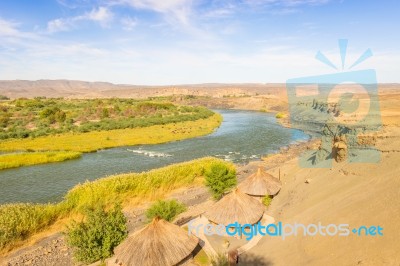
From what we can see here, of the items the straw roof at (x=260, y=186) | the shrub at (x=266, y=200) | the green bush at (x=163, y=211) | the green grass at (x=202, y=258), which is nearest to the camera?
the green grass at (x=202, y=258)

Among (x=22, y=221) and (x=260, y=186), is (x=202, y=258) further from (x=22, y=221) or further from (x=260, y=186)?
(x=22, y=221)

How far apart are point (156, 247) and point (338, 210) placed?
430 inches

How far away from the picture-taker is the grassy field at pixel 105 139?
46.5 m

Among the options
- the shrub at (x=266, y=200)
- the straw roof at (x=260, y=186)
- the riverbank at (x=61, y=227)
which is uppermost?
the straw roof at (x=260, y=186)

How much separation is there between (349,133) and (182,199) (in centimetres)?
1745

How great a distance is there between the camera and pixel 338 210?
18969 millimetres

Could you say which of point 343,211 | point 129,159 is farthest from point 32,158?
point 343,211

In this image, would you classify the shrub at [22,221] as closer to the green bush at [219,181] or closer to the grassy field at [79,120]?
the green bush at [219,181]

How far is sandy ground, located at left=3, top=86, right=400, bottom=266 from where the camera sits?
14.5 metres

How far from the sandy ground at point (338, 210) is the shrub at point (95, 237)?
17.5ft

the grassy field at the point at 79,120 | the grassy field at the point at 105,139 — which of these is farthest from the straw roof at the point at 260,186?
the grassy field at the point at 79,120

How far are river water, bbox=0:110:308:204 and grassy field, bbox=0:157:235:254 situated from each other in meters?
4.62

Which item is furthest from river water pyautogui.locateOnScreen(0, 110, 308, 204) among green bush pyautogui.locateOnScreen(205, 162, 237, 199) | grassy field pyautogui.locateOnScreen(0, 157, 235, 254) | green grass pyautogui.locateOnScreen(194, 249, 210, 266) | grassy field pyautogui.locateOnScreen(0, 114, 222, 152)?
green grass pyautogui.locateOnScreen(194, 249, 210, 266)

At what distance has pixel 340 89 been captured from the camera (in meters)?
158
